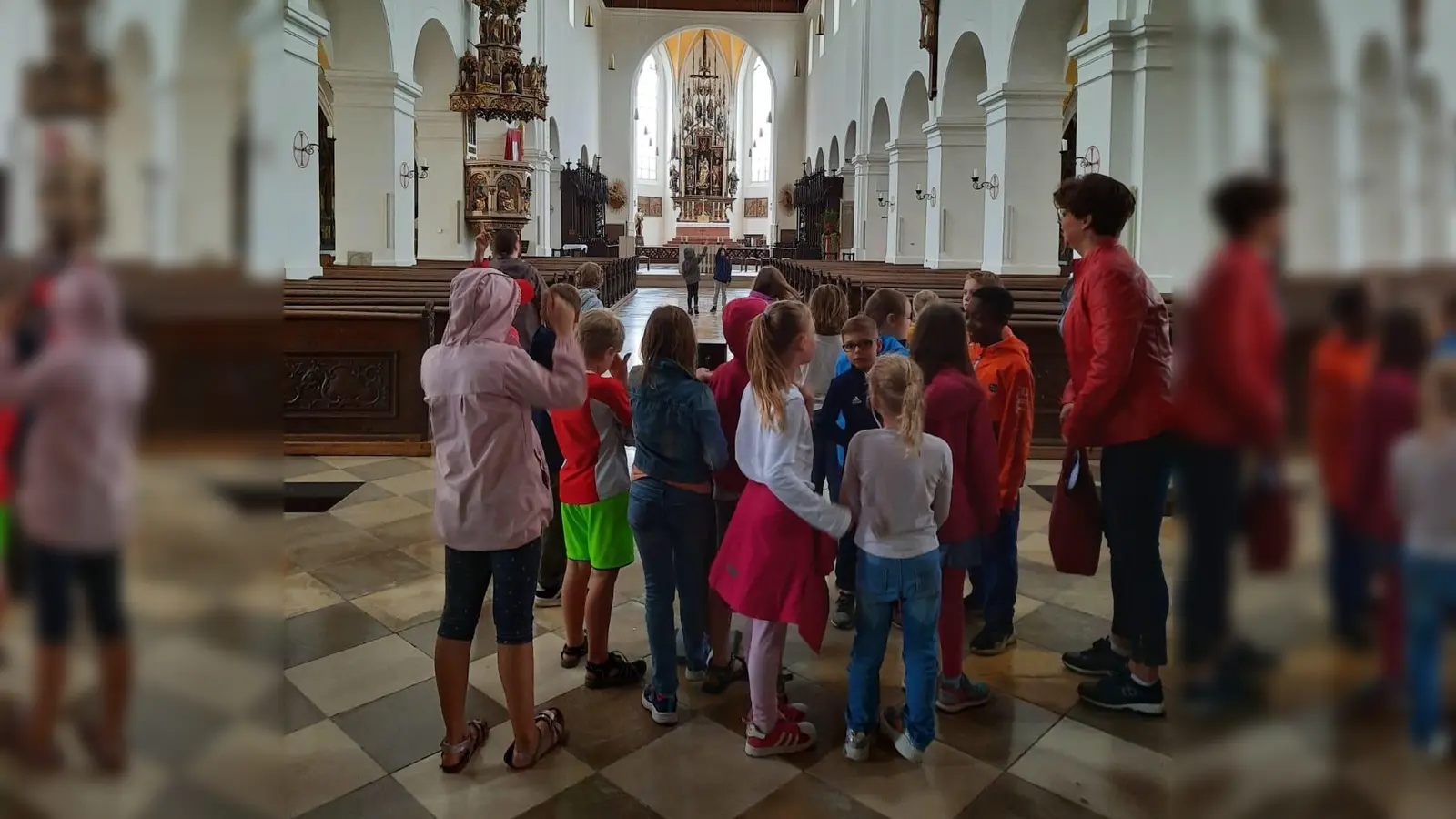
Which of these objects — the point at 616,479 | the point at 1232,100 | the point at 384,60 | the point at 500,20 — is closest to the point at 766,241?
the point at 500,20

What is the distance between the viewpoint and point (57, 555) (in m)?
0.31

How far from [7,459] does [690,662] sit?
2.86m

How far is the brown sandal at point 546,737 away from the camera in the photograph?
8.24 feet

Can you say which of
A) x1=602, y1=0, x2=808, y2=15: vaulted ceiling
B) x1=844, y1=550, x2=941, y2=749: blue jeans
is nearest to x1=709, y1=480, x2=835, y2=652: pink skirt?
x1=844, y1=550, x2=941, y2=749: blue jeans

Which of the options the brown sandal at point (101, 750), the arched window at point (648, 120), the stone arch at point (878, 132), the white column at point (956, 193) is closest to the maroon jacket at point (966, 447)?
the brown sandal at point (101, 750)

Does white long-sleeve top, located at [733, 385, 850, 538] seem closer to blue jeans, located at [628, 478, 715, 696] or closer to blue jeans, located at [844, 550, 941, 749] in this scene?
blue jeans, located at [844, 550, 941, 749]

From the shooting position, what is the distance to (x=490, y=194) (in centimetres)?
1548

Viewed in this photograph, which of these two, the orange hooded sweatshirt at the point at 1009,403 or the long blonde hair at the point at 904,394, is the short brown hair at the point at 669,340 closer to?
the long blonde hair at the point at 904,394

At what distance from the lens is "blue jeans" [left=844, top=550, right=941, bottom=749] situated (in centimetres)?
245

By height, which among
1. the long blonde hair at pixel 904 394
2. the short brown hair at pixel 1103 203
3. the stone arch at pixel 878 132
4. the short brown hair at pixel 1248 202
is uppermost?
the stone arch at pixel 878 132

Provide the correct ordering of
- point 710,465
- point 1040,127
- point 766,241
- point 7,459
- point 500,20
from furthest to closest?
point 766,241
point 500,20
point 1040,127
point 710,465
point 7,459

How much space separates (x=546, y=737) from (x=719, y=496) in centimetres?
89

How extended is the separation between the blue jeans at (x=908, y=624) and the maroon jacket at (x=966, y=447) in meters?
0.29

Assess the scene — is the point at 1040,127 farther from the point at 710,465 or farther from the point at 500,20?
the point at 710,465
